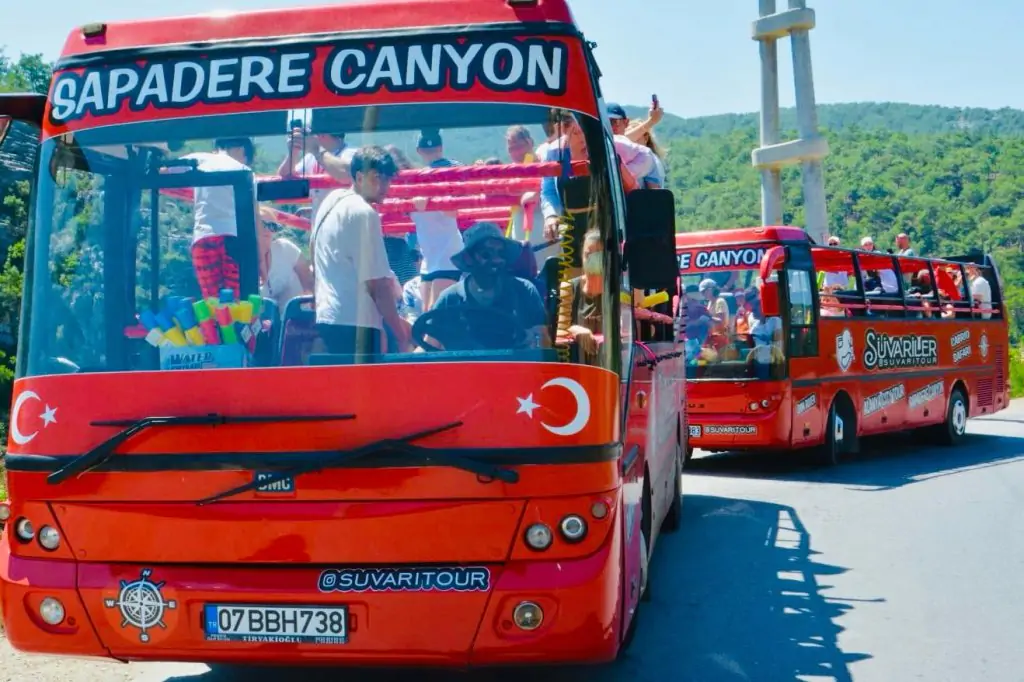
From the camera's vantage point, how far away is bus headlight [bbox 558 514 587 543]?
189 inches

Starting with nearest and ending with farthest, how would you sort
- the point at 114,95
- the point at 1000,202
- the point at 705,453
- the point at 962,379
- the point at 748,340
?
the point at 114,95 → the point at 748,340 → the point at 705,453 → the point at 962,379 → the point at 1000,202

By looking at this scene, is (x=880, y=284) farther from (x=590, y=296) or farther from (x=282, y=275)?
(x=282, y=275)

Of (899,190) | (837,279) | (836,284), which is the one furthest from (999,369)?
(899,190)

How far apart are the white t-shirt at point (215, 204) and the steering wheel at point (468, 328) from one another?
A: 36.2 inches

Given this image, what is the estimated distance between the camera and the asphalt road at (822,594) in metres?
6.20

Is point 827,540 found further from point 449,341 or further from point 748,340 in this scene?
point 449,341

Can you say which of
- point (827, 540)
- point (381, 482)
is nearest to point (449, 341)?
point (381, 482)

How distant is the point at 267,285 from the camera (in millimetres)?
5246

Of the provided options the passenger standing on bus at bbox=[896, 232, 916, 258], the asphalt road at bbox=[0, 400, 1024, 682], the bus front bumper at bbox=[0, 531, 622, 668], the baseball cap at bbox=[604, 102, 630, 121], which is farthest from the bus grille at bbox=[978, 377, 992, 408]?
the bus front bumper at bbox=[0, 531, 622, 668]

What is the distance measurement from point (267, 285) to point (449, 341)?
0.84 metres

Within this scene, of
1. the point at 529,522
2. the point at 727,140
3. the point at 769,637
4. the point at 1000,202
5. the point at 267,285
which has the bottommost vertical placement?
the point at 769,637

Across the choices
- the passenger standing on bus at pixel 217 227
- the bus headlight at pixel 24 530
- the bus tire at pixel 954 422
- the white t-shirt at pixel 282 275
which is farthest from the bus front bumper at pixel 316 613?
the bus tire at pixel 954 422

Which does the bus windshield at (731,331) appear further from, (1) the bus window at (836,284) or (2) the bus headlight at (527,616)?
(2) the bus headlight at (527,616)

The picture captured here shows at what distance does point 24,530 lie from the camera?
4.99 m
